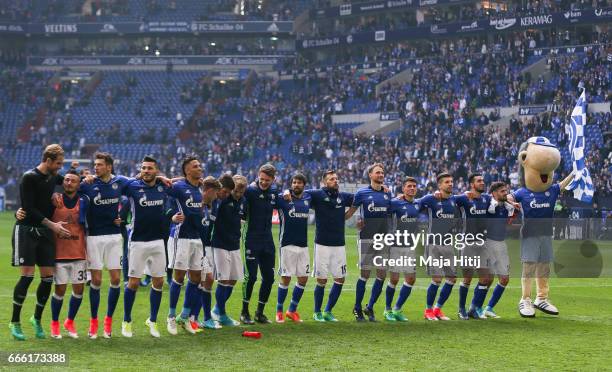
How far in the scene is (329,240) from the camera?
1536cm

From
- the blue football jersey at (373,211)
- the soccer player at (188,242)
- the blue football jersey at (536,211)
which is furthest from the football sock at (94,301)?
the blue football jersey at (536,211)

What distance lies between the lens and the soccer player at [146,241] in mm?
13523

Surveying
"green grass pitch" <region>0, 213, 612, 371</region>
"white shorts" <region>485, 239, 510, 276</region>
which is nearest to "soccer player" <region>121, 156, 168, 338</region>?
"green grass pitch" <region>0, 213, 612, 371</region>

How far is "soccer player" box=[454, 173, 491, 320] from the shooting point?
1595 centimetres

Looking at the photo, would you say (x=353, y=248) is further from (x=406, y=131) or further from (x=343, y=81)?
(x=343, y=81)

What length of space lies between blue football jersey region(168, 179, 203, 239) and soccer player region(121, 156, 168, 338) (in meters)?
0.32

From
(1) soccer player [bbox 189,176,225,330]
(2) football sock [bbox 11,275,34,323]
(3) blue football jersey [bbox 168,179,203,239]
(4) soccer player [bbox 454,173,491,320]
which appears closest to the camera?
(2) football sock [bbox 11,275,34,323]

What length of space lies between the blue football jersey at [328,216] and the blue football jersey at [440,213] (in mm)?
1394

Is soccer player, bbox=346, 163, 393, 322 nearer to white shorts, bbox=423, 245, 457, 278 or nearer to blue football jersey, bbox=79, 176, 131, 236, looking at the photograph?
white shorts, bbox=423, 245, 457, 278

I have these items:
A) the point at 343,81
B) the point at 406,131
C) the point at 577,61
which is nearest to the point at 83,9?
the point at 343,81

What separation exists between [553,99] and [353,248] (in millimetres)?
17240

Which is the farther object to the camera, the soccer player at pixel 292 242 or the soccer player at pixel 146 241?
the soccer player at pixel 292 242

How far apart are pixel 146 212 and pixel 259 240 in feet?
6.83

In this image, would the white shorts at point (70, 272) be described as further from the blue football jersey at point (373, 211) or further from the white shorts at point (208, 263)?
the blue football jersey at point (373, 211)
